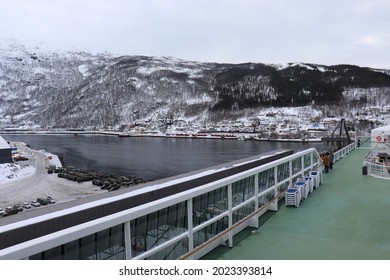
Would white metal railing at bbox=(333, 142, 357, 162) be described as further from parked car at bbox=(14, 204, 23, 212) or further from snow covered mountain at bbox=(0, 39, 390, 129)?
snow covered mountain at bbox=(0, 39, 390, 129)

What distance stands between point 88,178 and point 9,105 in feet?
652

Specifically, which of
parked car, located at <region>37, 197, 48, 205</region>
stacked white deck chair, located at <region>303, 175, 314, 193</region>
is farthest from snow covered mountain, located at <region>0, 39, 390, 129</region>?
stacked white deck chair, located at <region>303, 175, 314, 193</region>

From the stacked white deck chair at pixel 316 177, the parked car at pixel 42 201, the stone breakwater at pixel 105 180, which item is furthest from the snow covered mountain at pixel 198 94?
the stacked white deck chair at pixel 316 177

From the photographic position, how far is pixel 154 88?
166125 millimetres

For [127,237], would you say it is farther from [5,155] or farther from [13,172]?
[5,155]

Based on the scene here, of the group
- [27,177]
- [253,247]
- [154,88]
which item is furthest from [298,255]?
[154,88]

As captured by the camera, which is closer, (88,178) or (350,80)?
(88,178)

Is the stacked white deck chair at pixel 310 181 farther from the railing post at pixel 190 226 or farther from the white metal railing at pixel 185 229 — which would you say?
the railing post at pixel 190 226

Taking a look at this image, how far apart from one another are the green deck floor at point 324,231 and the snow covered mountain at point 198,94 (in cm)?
11132

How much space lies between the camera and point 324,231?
4.37m

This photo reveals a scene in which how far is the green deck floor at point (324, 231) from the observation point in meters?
3.67

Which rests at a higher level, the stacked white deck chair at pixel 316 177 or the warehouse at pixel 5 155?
the stacked white deck chair at pixel 316 177

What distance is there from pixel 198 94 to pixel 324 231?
151m
